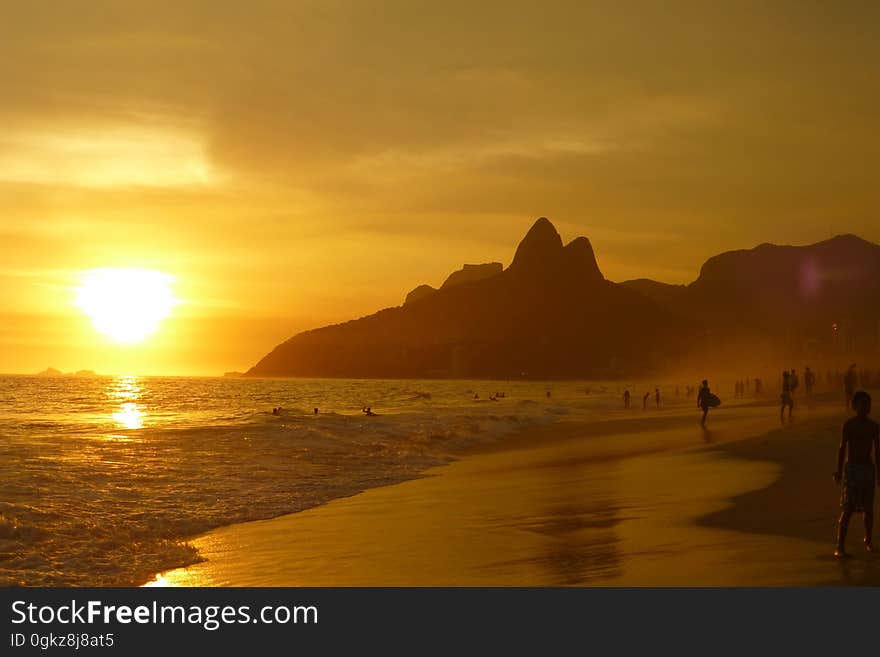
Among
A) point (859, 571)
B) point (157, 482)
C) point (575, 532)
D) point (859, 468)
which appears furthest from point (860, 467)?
point (157, 482)

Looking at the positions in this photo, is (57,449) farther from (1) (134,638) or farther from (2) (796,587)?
(2) (796,587)

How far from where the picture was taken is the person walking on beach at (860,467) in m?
10.3

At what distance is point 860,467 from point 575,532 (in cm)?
438

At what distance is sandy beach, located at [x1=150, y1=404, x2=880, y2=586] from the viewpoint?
10.2 meters

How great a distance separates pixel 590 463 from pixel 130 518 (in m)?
13.3


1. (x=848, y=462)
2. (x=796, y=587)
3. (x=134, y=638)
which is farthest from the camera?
(x=848, y=462)

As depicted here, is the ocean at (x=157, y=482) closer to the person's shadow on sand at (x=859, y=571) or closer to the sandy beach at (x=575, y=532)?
the sandy beach at (x=575, y=532)

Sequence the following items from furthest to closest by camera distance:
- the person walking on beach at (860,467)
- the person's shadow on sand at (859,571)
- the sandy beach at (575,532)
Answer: the person walking on beach at (860,467) → the sandy beach at (575,532) → the person's shadow on sand at (859,571)

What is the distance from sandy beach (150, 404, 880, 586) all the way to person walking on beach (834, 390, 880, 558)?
526mm

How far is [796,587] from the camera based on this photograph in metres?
8.86

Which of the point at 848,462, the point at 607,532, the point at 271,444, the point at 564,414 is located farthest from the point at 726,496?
the point at 564,414

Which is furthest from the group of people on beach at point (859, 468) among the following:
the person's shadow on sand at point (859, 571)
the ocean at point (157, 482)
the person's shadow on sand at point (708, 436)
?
the person's shadow on sand at point (708, 436)

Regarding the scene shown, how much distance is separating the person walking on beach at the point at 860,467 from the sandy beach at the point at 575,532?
0.53 metres

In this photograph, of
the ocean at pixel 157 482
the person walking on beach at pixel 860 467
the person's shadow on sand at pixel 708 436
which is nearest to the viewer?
the person walking on beach at pixel 860 467
